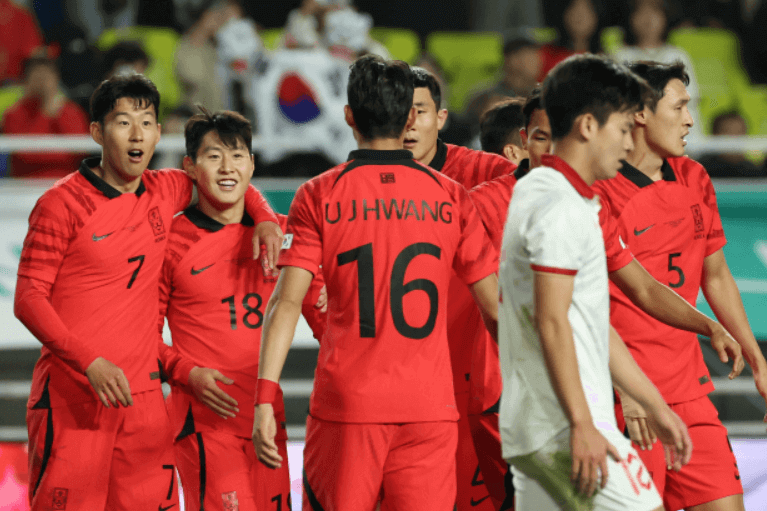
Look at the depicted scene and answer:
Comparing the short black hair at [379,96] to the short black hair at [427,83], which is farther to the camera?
the short black hair at [427,83]

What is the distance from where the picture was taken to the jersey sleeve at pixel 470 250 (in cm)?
329

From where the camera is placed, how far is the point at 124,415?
13.1 ft

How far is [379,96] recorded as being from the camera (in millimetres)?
3164

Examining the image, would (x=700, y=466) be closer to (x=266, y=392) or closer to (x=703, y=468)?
(x=703, y=468)

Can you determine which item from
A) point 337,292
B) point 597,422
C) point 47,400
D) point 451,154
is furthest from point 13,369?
point 597,422

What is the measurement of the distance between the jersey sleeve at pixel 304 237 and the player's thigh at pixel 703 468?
5.75 feet

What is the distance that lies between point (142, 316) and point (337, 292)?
127cm

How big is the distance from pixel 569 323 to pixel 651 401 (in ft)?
1.52

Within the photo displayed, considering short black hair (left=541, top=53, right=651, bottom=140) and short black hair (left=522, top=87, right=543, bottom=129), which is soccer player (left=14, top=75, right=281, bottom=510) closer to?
short black hair (left=522, top=87, right=543, bottom=129)

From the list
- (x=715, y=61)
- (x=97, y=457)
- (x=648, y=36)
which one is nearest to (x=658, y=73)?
(x=97, y=457)

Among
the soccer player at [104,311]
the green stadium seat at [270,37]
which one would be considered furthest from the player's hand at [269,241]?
the green stadium seat at [270,37]

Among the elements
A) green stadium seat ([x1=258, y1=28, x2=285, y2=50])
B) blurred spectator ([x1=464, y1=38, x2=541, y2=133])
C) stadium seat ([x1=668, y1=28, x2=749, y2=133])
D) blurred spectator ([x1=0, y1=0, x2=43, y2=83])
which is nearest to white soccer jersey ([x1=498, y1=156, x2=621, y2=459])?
blurred spectator ([x1=464, y1=38, x2=541, y2=133])

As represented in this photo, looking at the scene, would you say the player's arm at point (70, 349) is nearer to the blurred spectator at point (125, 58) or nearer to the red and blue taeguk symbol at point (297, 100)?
the red and blue taeguk symbol at point (297, 100)

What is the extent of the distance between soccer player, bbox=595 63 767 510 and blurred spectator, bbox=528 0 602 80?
18.0ft
